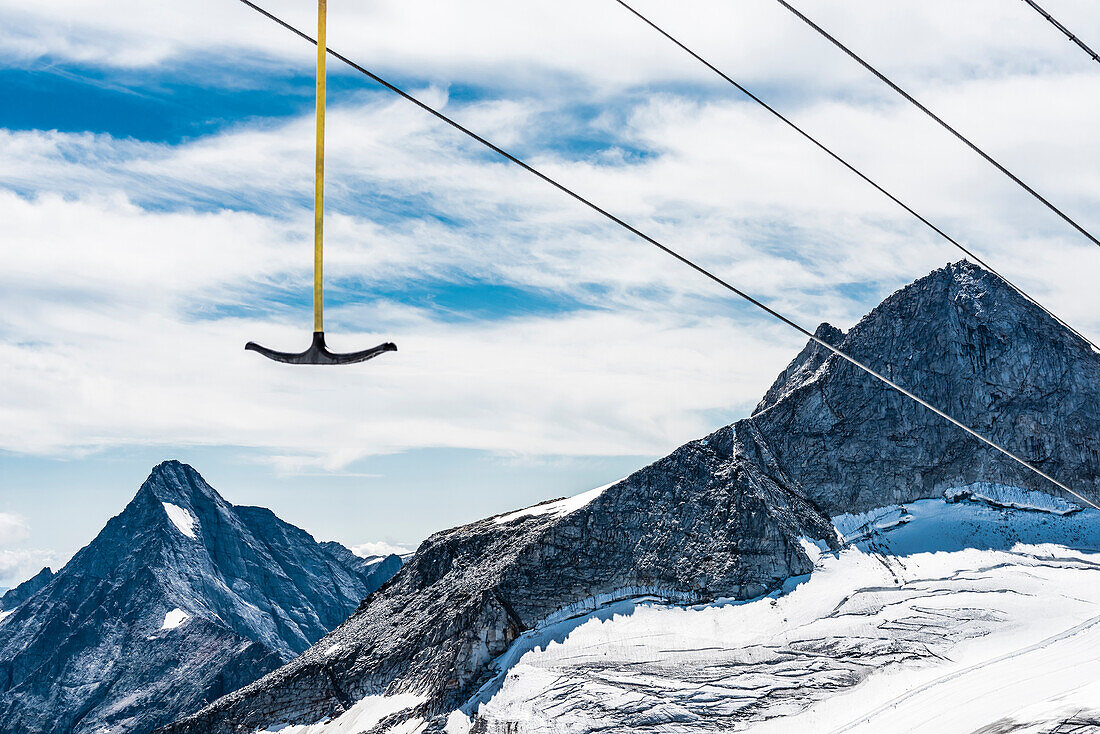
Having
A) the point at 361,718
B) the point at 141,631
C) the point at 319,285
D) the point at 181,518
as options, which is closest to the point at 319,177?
the point at 319,285

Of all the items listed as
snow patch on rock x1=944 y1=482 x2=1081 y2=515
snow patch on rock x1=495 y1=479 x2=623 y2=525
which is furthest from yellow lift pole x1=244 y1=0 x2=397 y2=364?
snow patch on rock x1=944 y1=482 x2=1081 y2=515

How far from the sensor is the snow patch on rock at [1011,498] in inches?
3917

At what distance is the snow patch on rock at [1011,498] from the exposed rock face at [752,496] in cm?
123

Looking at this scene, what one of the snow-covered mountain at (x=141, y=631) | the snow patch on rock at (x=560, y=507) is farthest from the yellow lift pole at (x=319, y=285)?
the snow-covered mountain at (x=141, y=631)

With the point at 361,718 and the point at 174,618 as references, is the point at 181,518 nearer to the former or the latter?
the point at 174,618

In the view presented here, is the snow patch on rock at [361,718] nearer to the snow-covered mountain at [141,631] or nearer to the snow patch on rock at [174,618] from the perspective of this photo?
the snow-covered mountain at [141,631]

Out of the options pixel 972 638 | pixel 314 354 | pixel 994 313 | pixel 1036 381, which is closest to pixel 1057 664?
pixel 972 638

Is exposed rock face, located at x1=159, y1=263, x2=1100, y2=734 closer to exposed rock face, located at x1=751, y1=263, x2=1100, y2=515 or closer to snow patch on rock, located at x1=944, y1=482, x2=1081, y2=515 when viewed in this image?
exposed rock face, located at x1=751, y1=263, x2=1100, y2=515

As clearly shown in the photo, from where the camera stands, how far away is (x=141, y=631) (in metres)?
162

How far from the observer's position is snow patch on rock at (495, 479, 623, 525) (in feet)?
321

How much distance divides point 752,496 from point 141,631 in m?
116

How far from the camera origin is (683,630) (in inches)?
3236

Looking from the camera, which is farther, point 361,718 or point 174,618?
point 174,618

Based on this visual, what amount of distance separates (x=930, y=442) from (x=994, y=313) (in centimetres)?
1910
